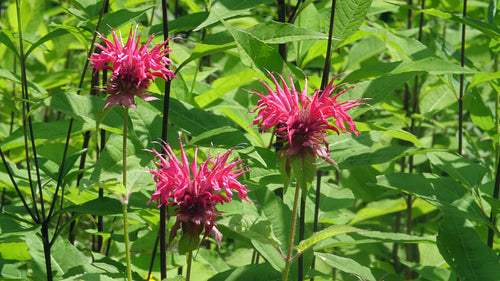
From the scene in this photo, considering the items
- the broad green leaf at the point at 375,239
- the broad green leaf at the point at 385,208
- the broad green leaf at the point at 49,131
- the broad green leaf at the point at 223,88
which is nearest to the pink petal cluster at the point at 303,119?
the broad green leaf at the point at 375,239

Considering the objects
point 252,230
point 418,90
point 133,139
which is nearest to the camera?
point 252,230

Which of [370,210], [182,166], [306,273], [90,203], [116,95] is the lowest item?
[370,210]

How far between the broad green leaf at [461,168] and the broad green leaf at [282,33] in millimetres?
601

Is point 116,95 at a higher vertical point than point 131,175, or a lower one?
higher

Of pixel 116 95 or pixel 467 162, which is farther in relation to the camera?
pixel 467 162

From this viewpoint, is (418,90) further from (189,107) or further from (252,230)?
(252,230)

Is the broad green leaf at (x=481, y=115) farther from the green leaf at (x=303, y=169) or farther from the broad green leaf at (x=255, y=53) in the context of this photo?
the green leaf at (x=303, y=169)

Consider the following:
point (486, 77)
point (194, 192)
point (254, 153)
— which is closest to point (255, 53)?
point (254, 153)

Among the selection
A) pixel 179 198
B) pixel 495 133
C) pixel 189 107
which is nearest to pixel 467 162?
pixel 495 133

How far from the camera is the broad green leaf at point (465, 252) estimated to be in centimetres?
127

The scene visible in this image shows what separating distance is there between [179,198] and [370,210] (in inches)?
47.8

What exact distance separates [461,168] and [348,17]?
538 millimetres

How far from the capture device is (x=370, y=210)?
2.03m

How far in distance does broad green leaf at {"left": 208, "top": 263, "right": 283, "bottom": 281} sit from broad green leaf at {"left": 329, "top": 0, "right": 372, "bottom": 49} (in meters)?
0.51
